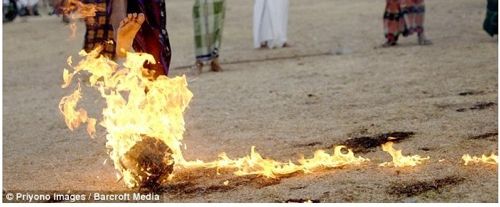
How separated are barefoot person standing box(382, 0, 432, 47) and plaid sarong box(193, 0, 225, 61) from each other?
282cm

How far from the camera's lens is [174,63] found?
11.5 metres

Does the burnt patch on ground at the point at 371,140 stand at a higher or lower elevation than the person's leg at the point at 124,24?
lower

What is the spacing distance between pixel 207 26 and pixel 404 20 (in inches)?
130

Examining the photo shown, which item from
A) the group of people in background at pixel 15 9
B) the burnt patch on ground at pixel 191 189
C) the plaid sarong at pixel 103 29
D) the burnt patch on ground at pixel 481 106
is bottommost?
the group of people in background at pixel 15 9

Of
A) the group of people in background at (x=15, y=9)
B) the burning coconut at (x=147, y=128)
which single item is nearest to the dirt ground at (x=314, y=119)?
the burning coconut at (x=147, y=128)

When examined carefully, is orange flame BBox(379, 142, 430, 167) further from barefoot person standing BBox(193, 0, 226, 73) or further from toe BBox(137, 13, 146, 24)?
barefoot person standing BBox(193, 0, 226, 73)

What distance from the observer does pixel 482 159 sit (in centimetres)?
430

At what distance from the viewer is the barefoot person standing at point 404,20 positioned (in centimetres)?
1155

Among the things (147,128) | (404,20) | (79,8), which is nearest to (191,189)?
(147,128)

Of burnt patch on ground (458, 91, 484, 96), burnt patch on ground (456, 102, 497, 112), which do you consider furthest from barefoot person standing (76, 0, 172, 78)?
burnt patch on ground (458, 91, 484, 96)

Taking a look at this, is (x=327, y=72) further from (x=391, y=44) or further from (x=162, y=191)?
(x=162, y=191)

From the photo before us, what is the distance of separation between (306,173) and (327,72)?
474 cm

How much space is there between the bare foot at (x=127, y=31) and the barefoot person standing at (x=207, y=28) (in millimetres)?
4979

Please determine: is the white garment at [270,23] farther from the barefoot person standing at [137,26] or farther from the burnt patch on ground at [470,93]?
the barefoot person standing at [137,26]
